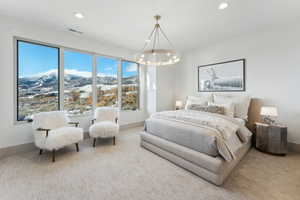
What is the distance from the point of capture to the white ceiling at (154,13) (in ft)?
7.92

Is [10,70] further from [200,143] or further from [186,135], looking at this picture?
[200,143]

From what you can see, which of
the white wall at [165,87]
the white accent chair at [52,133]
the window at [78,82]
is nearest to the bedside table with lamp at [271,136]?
the white wall at [165,87]

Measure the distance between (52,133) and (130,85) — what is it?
300 cm

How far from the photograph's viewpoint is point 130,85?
5.14 meters

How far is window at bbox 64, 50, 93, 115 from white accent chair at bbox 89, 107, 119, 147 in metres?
0.61

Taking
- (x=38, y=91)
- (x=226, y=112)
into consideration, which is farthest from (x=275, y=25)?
(x=38, y=91)

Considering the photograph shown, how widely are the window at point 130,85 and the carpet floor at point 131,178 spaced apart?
2.40 meters

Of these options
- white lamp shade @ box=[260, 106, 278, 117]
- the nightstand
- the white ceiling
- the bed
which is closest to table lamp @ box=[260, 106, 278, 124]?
white lamp shade @ box=[260, 106, 278, 117]

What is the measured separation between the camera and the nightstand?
9.11 ft

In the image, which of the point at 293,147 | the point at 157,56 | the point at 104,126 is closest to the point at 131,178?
the point at 104,126

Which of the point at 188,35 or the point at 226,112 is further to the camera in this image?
the point at 188,35

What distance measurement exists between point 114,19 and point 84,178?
10.4ft

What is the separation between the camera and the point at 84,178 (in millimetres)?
2080

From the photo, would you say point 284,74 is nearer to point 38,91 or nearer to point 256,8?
point 256,8
